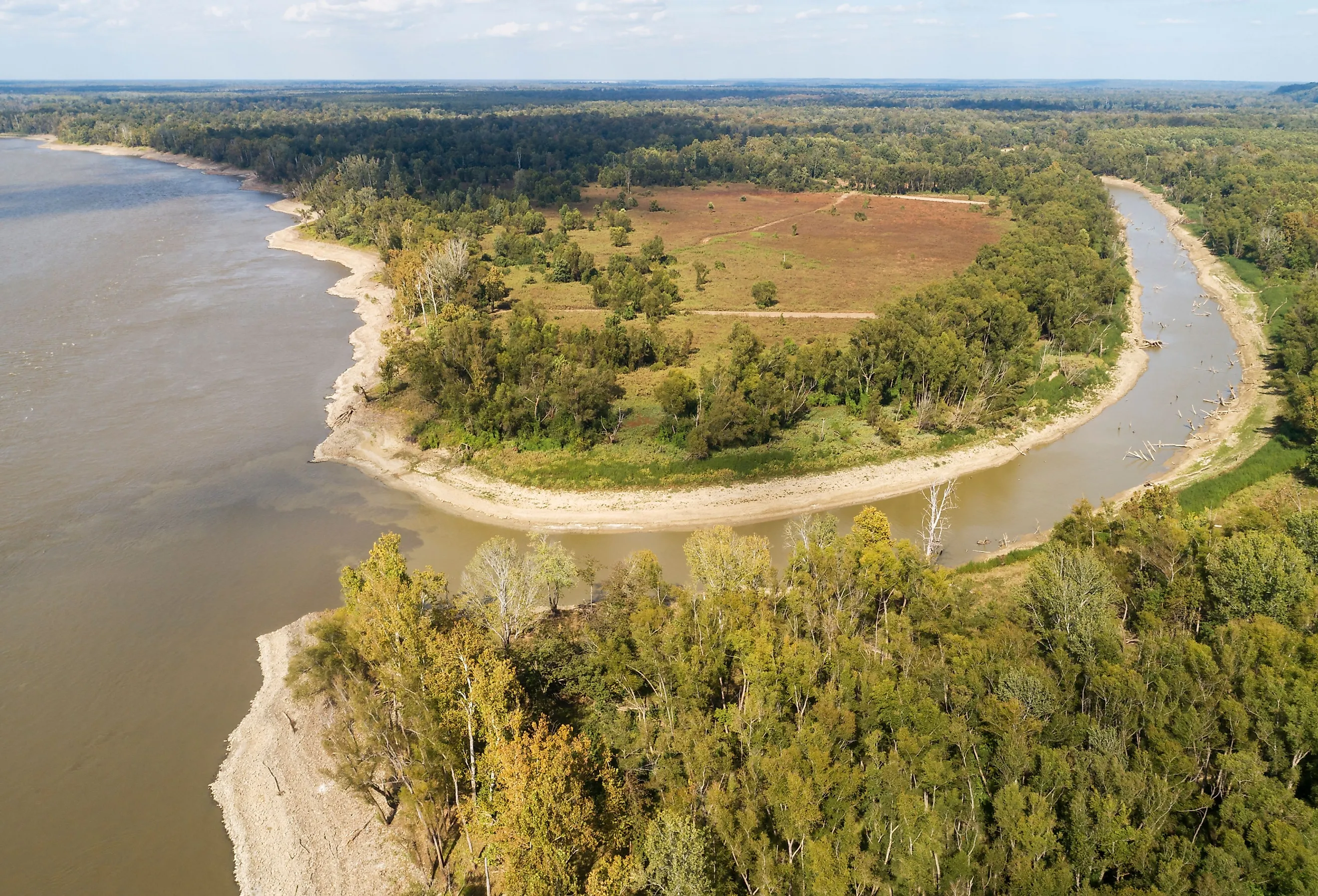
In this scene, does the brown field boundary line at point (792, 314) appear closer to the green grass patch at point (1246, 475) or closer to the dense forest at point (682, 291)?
the dense forest at point (682, 291)

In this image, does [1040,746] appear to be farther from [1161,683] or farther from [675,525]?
[675,525]

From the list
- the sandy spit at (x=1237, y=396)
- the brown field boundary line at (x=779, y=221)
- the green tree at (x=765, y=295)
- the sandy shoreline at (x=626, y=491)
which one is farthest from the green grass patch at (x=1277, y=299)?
the brown field boundary line at (x=779, y=221)

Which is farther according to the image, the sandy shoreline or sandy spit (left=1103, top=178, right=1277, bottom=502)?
sandy spit (left=1103, top=178, right=1277, bottom=502)

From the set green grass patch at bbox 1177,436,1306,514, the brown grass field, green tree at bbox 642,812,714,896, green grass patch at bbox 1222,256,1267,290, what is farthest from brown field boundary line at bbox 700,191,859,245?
green tree at bbox 642,812,714,896

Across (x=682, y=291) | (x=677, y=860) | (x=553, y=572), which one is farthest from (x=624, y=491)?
(x=682, y=291)

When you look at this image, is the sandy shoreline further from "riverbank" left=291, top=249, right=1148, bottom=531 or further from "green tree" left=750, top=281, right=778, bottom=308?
"green tree" left=750, top=281, right=778, bottom=308

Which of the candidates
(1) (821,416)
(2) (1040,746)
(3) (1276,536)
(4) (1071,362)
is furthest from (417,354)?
(4) (1071,362)
